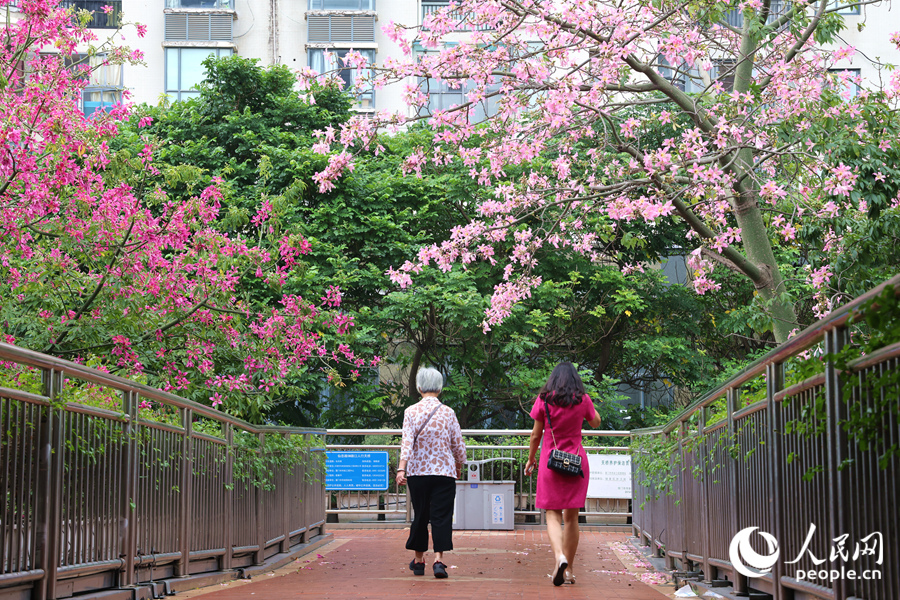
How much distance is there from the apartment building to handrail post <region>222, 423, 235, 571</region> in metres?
20.7

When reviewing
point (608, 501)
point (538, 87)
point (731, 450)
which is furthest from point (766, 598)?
point (608, 501)

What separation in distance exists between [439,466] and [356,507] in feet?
26.1

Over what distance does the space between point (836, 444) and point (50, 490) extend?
12.0 feet

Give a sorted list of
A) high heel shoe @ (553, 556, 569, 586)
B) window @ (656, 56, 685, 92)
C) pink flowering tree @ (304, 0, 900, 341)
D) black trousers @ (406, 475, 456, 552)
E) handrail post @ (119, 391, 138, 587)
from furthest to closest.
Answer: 1. window @ (656, 56, 685, 92)
2. pink flowering tree @ (304, 0, 900, 341)
3. black trousers @ (406, 475, 456, 552)
4. high heel shoe @ (553, 556, 569, 586)
5. handrail post @ (119, 391, 138, 587)

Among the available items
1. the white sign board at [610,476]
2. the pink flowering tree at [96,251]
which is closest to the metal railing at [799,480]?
the pink flowering tree at [96,251]

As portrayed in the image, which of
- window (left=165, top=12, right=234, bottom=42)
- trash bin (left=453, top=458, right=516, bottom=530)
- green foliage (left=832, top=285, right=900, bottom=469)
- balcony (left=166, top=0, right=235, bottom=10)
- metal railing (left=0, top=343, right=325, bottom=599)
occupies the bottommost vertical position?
trash bin (left=453, top=458, right=516, bottom=530)

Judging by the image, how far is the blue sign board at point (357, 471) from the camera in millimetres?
15656

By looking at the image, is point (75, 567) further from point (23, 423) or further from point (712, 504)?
point (712, 504)

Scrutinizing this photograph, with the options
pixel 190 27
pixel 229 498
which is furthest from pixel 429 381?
pixel 190 27

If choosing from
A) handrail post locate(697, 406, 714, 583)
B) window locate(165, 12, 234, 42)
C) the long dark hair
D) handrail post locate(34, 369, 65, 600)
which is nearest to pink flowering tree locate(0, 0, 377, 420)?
handrail post locate(34, 369, 65, 600)

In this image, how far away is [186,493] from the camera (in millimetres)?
7102

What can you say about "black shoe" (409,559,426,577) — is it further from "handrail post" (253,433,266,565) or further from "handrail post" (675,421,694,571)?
"handrail post" (675,421,694,571)

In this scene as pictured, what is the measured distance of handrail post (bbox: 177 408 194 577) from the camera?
22.9 ft

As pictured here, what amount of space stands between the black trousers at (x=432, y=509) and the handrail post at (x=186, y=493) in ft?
6.45
